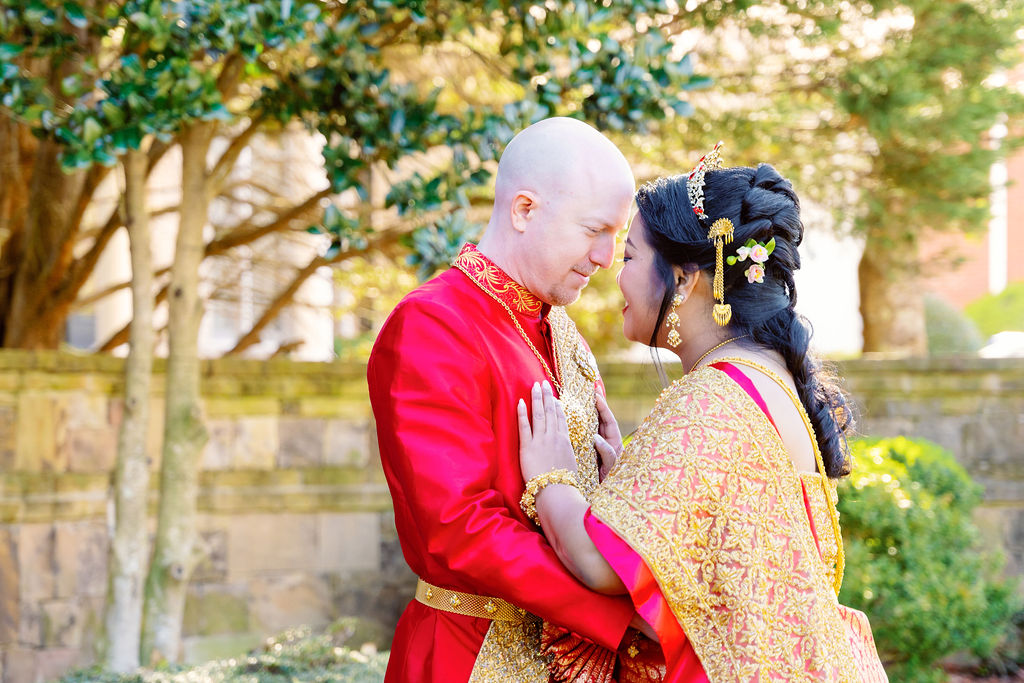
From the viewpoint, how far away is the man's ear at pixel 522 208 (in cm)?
231

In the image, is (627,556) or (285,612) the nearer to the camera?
(627,556)

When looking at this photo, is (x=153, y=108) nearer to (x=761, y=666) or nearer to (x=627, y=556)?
(x=627, y=556)

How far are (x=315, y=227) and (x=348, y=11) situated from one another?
899mm

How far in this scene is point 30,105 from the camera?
365cm

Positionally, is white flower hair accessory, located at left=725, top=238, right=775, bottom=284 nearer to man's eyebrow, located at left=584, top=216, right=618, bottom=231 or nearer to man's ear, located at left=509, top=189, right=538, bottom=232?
man's eyebrow, located at left=584, top=216, right=618, bottom=231

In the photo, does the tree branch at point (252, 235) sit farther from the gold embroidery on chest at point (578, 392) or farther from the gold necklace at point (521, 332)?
the gold necklace at point (521, 332)

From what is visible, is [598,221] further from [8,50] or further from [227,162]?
[227,162]

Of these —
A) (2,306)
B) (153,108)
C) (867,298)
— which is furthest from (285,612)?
(867,298)

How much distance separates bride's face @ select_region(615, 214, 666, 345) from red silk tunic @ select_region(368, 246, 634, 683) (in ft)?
0.91

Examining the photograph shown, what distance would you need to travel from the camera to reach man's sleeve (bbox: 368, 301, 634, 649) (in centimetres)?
201

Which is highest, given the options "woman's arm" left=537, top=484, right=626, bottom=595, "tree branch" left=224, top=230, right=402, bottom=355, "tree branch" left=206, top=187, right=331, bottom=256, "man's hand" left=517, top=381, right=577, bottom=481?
"tree branch" left=206, top=187, right=331, bottom=256

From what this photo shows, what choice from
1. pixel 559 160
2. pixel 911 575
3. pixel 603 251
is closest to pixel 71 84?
pixel 559 160

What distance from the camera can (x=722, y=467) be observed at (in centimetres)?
196

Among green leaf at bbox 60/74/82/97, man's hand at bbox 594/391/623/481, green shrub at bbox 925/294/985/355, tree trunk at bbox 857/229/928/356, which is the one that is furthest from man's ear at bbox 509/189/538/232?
green shrub at bbox 925/294/985/355
